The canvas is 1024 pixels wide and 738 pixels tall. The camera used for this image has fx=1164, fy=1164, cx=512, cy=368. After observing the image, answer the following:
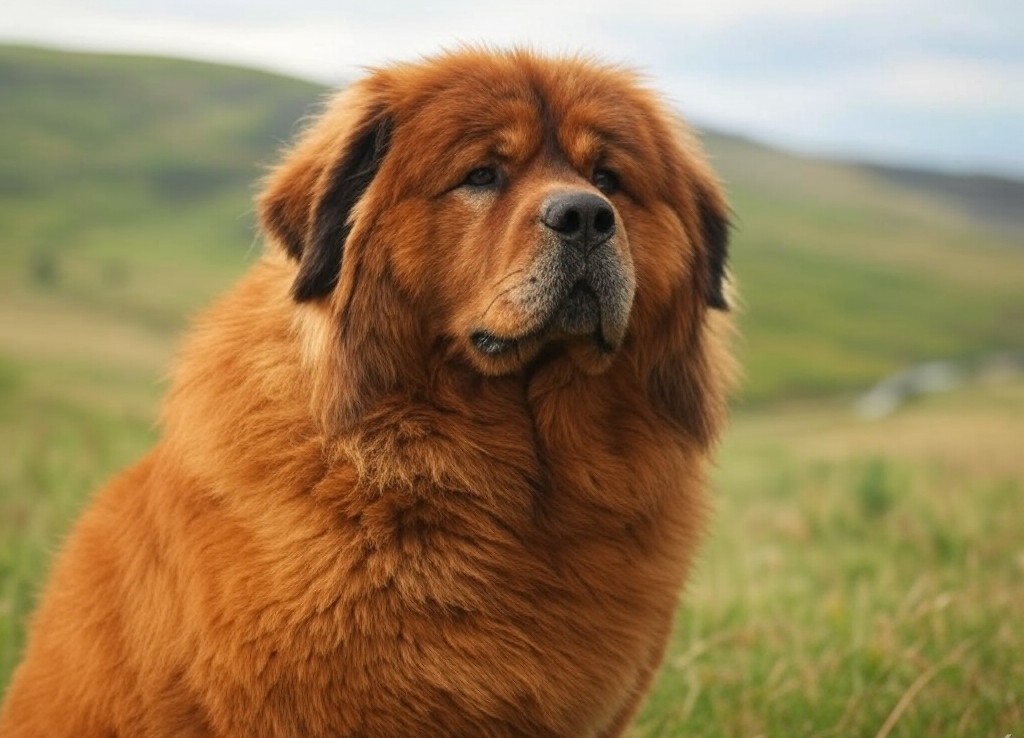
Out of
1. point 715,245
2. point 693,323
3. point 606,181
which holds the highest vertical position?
point 606,181

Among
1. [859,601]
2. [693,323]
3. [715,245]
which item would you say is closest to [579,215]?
[693,323]

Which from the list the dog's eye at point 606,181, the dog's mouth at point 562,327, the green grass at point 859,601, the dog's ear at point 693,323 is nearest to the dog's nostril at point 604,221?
the dog's mouth at point 562,327

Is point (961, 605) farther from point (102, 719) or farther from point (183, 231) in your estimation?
point (183, 231)

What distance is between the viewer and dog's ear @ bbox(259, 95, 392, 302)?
3502 mm

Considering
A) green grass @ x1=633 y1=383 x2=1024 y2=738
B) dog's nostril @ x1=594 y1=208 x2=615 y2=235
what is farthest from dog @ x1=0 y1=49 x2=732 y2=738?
green grass @ x1=633 y1=383 x2=1024 y2=738

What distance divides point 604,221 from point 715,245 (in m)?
0.79

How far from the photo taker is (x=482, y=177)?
11.6ft

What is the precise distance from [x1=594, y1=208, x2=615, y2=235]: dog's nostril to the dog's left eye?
0.30 meters

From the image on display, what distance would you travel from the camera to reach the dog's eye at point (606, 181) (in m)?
3.65

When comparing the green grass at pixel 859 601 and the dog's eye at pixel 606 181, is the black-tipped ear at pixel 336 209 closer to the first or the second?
the dog's eye at pixel 606 181

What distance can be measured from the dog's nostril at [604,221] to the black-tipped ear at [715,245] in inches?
26.0

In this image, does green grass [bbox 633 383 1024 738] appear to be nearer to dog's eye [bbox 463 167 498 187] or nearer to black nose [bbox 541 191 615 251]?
black nose [bbox 541 191 615 251]

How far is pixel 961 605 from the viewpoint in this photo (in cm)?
545

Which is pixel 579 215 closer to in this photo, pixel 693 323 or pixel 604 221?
pixel 604 221
